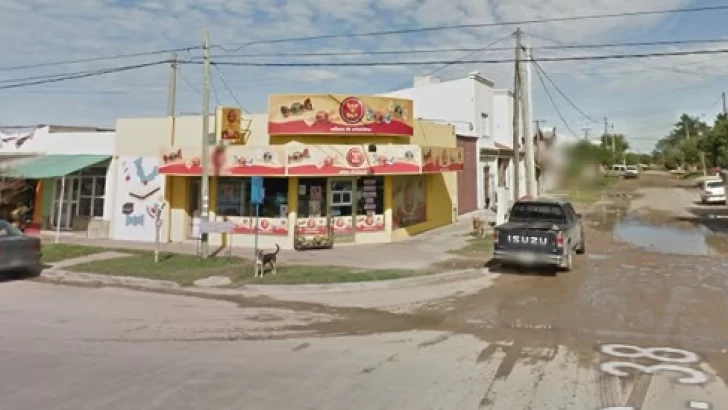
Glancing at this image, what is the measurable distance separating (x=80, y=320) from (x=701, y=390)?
908cm

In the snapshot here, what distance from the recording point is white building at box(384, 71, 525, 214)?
87.2ft

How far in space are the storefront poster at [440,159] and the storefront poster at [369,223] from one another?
2.45 meters

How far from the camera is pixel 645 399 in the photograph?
4930mm

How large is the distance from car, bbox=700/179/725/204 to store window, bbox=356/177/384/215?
27713 mm

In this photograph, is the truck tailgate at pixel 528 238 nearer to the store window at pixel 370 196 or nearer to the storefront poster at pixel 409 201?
the store window at pixel 370 196

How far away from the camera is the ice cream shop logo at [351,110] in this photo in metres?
16.6

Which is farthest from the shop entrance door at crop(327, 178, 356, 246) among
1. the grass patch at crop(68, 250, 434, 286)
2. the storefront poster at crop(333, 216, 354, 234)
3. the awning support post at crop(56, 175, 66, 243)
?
the awning support post at crop(56, 175, 66, 243)

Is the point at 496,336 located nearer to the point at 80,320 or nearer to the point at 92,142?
the point at 80,320

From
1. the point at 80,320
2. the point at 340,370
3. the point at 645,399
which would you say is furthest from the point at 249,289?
the point at 645,399

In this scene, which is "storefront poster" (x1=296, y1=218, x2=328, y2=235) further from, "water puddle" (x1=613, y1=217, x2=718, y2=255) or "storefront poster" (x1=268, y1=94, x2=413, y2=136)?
"water puddle" (x1=613, y1=217, x2=718, y2=255)

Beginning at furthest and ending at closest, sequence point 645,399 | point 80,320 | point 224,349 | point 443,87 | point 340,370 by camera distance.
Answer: point 443,87 < point 80,320 < point 224,349 < point 340,370 < point 645,399

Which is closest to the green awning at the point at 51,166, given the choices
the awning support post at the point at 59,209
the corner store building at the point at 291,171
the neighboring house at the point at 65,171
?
the neighboring house at the point at 65,171

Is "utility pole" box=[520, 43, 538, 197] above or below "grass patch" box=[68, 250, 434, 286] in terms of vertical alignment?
above

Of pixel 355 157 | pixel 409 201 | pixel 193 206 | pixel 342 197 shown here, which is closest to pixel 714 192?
pixel 409 201
